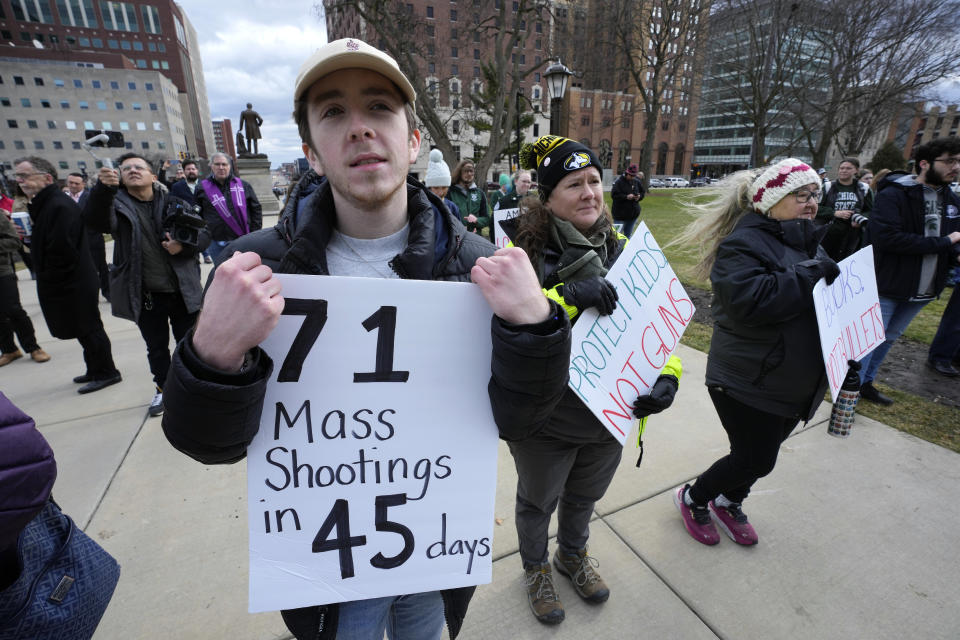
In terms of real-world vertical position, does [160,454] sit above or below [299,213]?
below

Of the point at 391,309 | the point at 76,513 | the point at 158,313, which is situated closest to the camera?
the point at 391,309

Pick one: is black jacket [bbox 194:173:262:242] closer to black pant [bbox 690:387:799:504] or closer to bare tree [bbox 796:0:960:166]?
black pant [bbox 690:387:799:504]

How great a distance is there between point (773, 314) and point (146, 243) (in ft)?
13.1

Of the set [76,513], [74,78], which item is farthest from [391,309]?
[74,78]

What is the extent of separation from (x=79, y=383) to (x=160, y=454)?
198cm

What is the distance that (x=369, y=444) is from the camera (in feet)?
3.53

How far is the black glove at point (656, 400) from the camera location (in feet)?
5.36

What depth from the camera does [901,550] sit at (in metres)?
2.18

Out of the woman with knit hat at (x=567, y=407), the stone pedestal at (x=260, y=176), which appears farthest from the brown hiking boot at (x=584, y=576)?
the stone pedestal at (x=260, y=176)

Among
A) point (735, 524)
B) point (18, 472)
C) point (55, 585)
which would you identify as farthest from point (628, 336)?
point (55, 585)

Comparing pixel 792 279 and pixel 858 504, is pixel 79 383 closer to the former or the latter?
pixel 792 279

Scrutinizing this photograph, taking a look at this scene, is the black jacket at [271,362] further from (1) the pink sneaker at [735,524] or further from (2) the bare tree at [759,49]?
(2) the bare tree at [759,49]

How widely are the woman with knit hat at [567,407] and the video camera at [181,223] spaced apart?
2.58 meters

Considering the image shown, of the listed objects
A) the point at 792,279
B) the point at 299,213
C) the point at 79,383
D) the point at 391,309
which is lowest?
the point at 79,383
